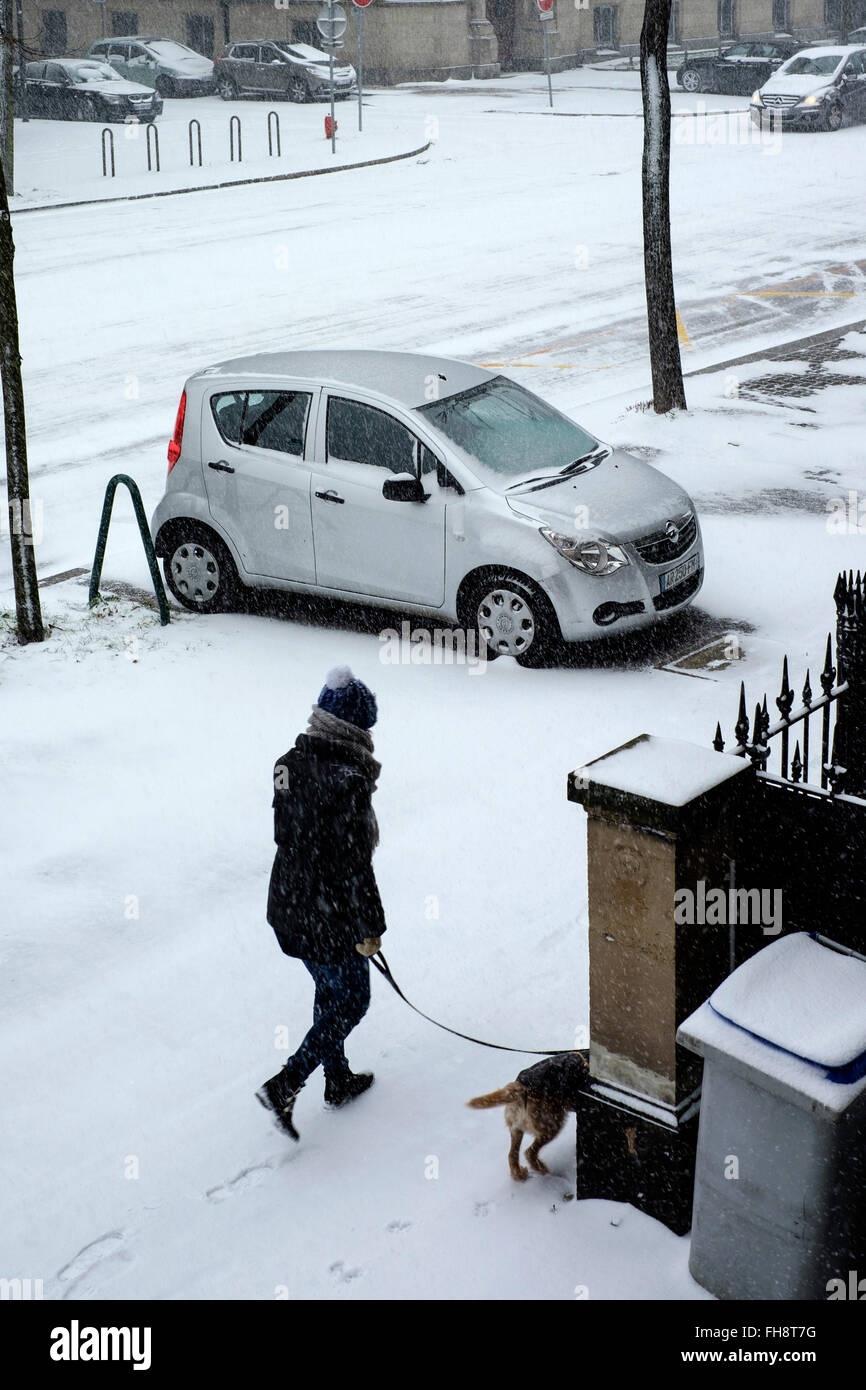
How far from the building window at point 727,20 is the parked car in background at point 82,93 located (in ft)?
84.8

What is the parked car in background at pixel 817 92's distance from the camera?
35281 mm

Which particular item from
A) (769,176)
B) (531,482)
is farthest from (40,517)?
(769,176)

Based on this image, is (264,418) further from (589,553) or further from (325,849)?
(325,849)

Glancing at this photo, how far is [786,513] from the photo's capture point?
11562mm

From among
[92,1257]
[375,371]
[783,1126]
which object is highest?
[375,371]

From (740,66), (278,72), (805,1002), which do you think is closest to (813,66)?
(740,66)

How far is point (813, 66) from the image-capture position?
36.1 m

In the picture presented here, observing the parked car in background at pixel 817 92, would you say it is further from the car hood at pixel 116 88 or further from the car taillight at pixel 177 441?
the car taillight at pixel 177 441

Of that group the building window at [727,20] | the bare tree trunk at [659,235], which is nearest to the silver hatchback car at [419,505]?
the bare tree trunk at [659,235]

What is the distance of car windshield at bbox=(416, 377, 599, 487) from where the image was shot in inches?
360

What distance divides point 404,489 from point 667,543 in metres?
1.60

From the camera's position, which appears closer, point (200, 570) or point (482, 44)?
point (200, 570)
